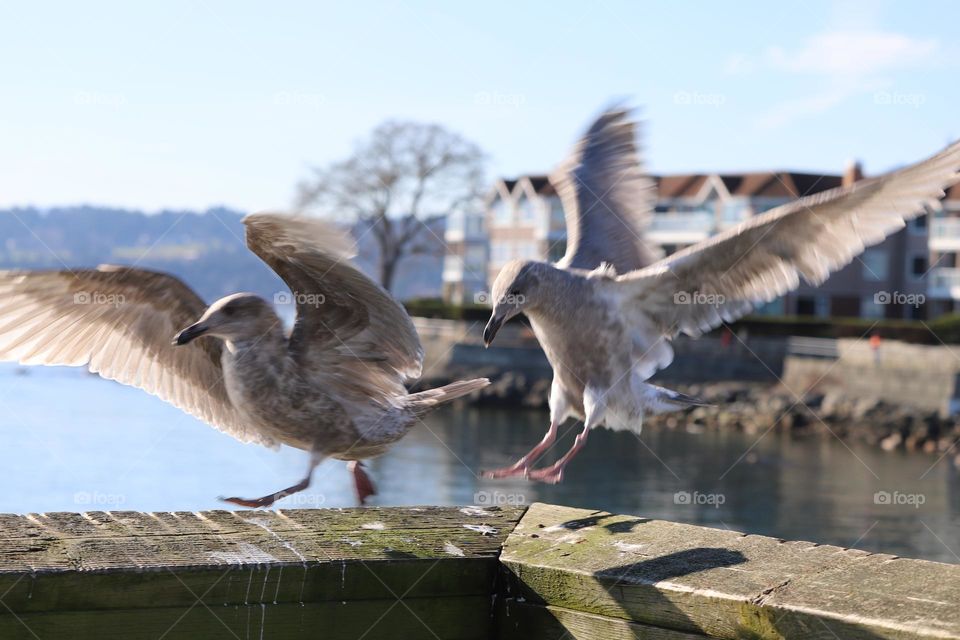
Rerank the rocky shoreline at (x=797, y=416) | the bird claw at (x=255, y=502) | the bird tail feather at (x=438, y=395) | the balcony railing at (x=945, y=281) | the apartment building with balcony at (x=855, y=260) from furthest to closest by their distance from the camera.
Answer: the apartment building with balcony at (x=855, y=260), the balcony railing at (x=945, y=281), the rocky shoreline at (x=797, y=416), the bird tail feather at (x=438, y=395), the bird claw at (x=255, y=502)

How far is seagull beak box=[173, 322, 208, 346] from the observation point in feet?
13.0

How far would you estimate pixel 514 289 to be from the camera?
533 cm

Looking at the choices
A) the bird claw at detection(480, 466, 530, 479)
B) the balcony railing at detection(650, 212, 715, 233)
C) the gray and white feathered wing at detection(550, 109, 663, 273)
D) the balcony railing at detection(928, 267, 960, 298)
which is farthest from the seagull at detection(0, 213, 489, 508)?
the balcony railing at detection(650, 212, 715, 233)

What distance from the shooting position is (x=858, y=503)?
28375 millimetres

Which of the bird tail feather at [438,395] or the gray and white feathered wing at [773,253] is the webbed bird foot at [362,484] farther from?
the gray and white feathered wing at [773,253]

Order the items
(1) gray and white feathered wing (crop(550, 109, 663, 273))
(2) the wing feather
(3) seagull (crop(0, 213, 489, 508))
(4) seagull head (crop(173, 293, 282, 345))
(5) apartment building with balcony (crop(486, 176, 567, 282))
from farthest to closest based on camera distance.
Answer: (5) apartment building with balcony (crop(486, 176, 567, 282)) < (1) gray and white feathered wing (crop(550, 109, 663, 273)) < (2) the wing feather < (3) seagull (crop(0, 213, 489, 508)) < (4) seagull head (crop(173, 293, 282, 345))

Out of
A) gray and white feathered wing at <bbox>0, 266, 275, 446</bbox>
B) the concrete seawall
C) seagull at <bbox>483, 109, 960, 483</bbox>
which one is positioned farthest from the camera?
the concrete seawall

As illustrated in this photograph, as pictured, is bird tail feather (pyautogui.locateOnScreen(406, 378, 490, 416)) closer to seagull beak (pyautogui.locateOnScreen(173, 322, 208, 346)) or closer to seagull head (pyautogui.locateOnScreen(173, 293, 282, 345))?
seagull head (pyautogui.locateOnScreen(173, 293, 282, 345))

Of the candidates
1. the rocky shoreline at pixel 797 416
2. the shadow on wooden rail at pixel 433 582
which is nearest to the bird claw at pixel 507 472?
the shadow on wooden rail at pixel 433 582

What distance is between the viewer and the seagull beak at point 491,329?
4.90 meters

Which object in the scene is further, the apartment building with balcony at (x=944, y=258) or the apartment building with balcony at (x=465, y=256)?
the apartment building with balcony at (x=465, y=256)

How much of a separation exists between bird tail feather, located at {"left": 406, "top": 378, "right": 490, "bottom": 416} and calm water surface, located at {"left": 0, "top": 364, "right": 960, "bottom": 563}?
15.0 metres

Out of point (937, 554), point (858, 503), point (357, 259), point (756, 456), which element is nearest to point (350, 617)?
point (357, 259)

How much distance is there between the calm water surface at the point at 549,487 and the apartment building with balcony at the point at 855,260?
920 inches
